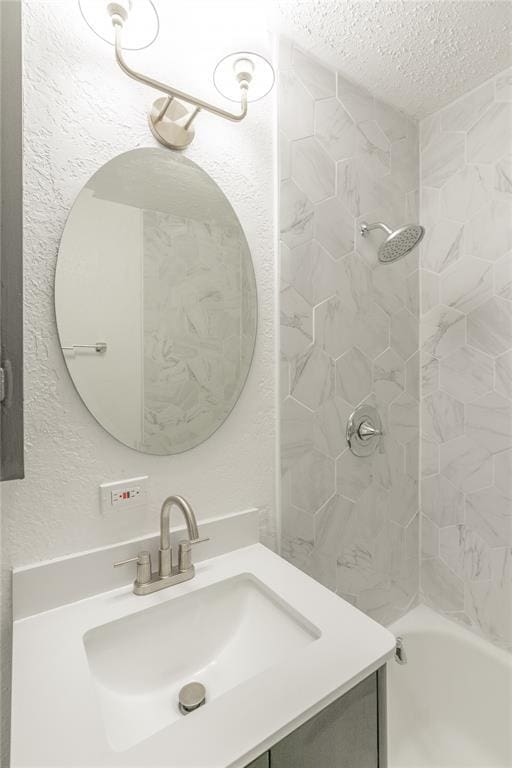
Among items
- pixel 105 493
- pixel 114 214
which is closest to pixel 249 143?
pixel 114 214

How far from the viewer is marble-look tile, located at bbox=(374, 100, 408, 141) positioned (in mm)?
1410

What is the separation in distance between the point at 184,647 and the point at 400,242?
1.22 m

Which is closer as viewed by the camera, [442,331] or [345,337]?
[345,337]

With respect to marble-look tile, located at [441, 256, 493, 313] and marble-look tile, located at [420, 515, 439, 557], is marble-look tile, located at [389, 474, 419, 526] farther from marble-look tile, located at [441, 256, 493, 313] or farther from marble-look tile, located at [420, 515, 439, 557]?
marble-look tile, located at [441, 256, 493, 313]

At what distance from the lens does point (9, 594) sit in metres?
0.79

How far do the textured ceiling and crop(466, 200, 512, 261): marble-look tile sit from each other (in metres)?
0.46

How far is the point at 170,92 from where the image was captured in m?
0.87

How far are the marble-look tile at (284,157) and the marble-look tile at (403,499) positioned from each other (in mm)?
1153

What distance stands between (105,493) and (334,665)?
583 millimetres

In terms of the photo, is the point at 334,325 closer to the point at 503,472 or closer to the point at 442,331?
the point at 442,331

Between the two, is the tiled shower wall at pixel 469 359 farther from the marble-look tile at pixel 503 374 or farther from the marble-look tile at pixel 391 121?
the marble-look tile at pixel 391 121

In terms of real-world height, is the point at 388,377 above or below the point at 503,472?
above

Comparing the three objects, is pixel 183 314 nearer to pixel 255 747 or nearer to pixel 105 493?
pixel 105 493

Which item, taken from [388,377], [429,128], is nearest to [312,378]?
[388,377]
